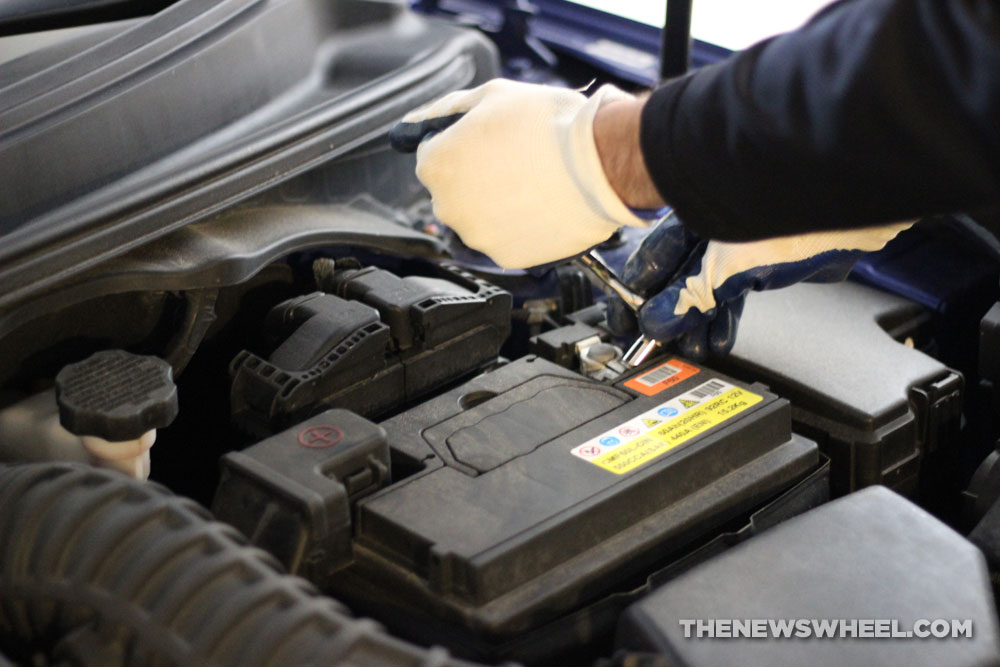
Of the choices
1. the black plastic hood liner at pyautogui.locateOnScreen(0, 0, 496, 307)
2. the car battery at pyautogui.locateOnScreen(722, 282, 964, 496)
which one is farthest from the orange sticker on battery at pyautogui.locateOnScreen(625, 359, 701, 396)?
the black plastic hood liner at pyautogui.locateOnScreen(0, 0, 496, 307)

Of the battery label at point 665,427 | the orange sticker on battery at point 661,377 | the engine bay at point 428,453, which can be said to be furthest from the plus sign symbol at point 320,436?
the orange sticker on battery at point 661,377

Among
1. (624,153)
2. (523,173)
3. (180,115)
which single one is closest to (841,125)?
(624,153)

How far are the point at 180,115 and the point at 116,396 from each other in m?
0.40

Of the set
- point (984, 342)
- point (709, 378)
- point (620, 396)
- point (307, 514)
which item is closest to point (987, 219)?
point (984, 342)

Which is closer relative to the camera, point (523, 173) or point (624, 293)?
point (523, 173)

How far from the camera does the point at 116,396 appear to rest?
1026 millimetres

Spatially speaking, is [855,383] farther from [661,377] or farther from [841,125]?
[841,125]

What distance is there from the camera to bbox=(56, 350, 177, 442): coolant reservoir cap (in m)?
1.00

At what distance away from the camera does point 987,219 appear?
1450 mm

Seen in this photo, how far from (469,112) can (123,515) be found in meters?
0.54

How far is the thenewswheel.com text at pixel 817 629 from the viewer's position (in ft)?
2.91

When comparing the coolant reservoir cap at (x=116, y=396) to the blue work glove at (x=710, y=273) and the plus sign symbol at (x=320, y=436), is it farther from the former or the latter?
the blue work glove at (x=710, y=273)

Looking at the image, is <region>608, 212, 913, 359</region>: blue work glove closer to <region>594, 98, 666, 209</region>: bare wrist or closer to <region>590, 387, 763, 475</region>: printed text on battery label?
<region>590, 387, 763, 475</region>: printed text on battery label

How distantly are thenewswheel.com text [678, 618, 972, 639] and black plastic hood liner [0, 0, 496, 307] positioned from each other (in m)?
0.69
